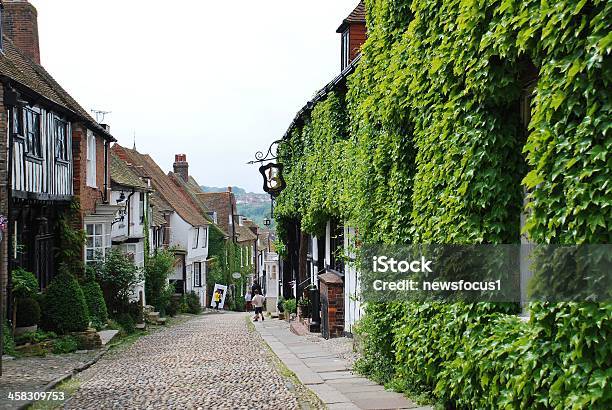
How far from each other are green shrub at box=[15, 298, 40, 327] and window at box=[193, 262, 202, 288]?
108 ft

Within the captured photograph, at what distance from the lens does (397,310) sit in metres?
9.34

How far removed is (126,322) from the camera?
23.0 m

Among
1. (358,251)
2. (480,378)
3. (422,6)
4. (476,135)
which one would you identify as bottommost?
(480,378)

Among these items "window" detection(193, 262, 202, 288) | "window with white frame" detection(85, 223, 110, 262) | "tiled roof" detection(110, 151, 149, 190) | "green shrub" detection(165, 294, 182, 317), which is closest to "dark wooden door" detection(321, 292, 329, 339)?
"window with white frame" detection(85, 223, 110, 262)

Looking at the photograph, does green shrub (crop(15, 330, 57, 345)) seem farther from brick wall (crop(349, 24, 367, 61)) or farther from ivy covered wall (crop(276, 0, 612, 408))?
brick wall (crop(349, 24, 367, 61))

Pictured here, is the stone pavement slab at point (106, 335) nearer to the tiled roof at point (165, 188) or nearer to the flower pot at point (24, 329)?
the flower pot at point (24, 329)

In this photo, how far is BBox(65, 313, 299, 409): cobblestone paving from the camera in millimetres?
9906

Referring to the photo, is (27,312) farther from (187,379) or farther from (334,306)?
(334,306)

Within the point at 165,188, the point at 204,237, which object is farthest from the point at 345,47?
the point at 204,237

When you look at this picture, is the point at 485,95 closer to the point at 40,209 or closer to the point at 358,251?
the point at 358,251

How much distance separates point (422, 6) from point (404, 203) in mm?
2445

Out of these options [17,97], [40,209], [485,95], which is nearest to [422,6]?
[485,95]

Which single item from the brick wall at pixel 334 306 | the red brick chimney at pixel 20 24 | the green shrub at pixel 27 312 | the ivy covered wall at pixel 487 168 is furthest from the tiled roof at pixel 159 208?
the ivy covered wall at pixel 487 168

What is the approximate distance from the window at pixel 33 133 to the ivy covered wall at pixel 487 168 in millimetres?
8984
